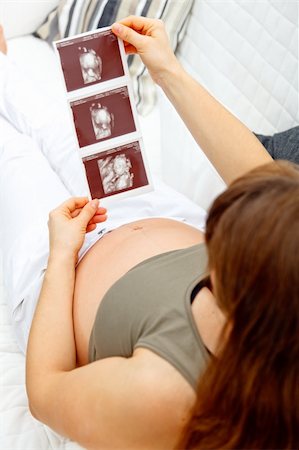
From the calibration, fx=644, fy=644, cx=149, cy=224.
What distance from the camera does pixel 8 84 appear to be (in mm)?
1589

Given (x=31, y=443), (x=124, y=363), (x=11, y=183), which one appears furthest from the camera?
(x=11, y=183)

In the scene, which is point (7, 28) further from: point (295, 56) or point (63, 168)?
point (295, 56)

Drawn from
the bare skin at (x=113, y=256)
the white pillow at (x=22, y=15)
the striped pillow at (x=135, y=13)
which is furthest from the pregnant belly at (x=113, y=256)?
the white pillow at (x=22, y=15)

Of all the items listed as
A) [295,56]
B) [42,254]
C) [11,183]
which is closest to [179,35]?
[295,56]

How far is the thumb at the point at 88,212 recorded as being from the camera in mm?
1198

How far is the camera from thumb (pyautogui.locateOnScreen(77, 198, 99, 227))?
1198mm

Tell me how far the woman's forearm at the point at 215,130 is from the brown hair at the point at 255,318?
46 cm

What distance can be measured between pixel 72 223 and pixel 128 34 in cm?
38

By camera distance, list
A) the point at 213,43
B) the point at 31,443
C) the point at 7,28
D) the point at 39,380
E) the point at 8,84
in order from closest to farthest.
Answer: the point at 39,380 < the point at 31,443 < the point at 8,84 < the point at 213,43 < the point at 7,28

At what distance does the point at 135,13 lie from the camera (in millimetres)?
1834

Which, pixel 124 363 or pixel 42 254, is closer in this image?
pixel 124 363

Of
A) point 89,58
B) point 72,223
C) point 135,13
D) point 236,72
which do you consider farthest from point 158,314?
point 135,13

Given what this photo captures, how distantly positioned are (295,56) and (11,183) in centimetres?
78

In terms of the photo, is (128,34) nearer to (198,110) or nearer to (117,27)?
(117,27)
